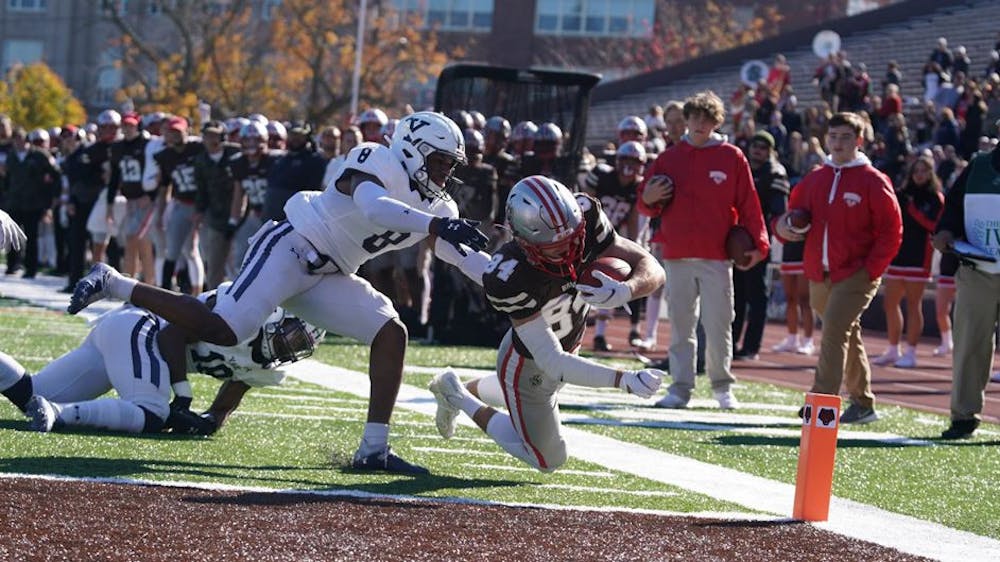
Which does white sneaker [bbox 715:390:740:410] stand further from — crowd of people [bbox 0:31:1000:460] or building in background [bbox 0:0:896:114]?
building in background [bbox 0:0:896:114]

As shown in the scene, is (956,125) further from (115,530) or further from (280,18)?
(280,18)

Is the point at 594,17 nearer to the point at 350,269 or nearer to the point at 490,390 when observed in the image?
the point at 490,390

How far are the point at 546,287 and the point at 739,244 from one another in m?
3.98

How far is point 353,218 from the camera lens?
25.5 ft

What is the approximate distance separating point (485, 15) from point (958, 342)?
164 feet

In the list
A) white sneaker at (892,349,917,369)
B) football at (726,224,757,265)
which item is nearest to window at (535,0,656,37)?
white sneaker at (892,349,917,369)

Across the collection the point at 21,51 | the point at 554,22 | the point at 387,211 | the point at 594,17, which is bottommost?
the point at 387,211

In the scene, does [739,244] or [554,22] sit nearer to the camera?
[739,244]

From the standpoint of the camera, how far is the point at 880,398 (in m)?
12.7

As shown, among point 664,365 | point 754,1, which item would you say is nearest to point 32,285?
point 664,365

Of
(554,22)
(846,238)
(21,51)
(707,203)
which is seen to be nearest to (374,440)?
(846,238)

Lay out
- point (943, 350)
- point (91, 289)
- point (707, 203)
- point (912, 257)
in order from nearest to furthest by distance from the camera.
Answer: point (91, 289) < point (707, 203) < point (912, 257) < point (943, 350)

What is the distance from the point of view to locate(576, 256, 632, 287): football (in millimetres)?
7062

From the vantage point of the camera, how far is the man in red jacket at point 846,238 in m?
10.2
